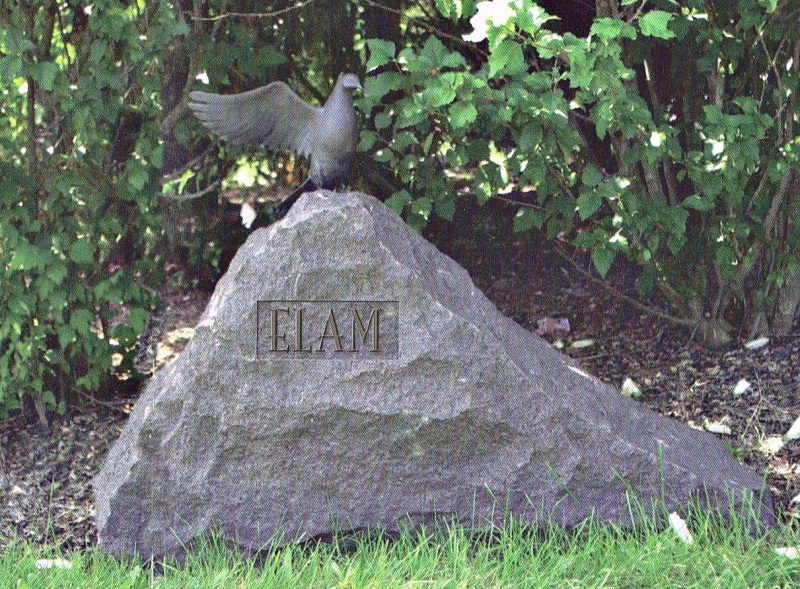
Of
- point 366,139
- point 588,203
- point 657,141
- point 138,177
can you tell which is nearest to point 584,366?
point 588,203

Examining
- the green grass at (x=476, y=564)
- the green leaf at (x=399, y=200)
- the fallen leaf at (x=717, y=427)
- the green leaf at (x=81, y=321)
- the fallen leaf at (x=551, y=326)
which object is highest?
the green leaf at (x=399, y=200)

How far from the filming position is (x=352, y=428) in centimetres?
349

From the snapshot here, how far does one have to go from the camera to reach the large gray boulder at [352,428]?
→ 3.49 m

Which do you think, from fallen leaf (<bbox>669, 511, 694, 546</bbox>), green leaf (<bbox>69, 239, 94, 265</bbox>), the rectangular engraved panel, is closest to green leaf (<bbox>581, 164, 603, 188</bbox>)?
the rectangular engraved panel

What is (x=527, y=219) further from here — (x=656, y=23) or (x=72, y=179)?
Answer: (x=72, y=179)

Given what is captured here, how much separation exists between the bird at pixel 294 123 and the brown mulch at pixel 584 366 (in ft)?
4.06

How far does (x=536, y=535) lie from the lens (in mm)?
3547

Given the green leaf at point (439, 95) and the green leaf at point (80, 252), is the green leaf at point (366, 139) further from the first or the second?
the green leaf at point (80, 252)

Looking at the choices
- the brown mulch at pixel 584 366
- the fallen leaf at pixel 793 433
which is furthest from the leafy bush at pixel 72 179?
the fallen leaf at pixel 793 433

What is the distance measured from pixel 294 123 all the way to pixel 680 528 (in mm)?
1741

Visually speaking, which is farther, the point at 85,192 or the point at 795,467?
the point at 85,192

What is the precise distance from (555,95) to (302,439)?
1.42 meters

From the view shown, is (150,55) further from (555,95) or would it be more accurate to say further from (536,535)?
(536,535)

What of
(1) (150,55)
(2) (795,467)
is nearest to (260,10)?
(1) (150,55)
